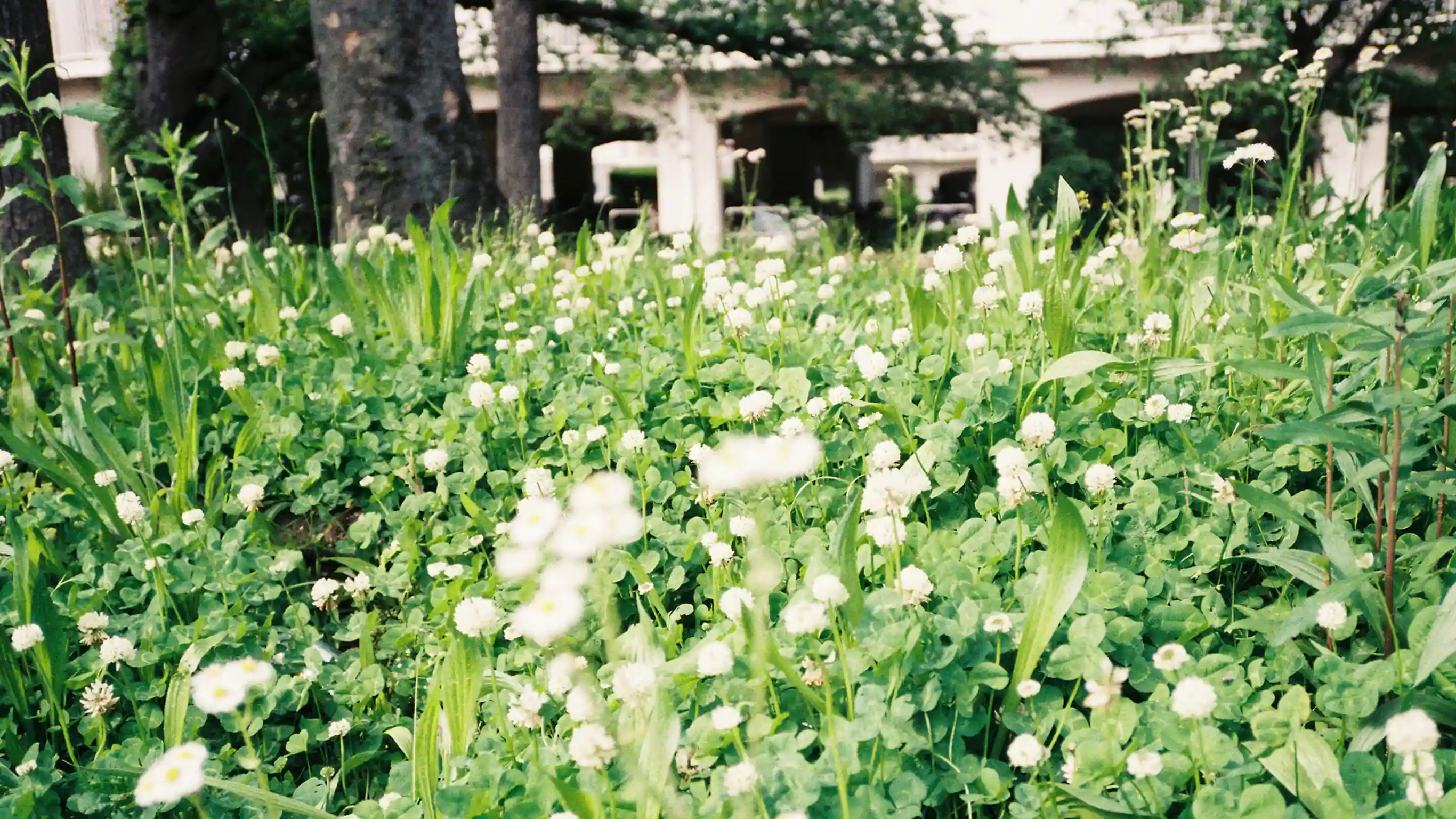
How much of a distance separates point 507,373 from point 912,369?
975 millimetres

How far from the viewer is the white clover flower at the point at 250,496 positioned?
2016 millimetres

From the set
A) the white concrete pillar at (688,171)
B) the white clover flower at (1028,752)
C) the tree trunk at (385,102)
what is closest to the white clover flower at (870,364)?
the white clover flower at (1028,752)

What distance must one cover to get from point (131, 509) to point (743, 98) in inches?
736

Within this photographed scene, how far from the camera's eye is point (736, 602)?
1.38 meters

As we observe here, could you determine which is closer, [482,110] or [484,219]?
[484,219]

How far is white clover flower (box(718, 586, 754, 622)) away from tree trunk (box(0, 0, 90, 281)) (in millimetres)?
2931

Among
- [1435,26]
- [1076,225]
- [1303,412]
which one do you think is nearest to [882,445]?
[1303,412]

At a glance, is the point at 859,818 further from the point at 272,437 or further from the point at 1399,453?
the point at 272,437

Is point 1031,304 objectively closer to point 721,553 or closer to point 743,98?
point 721,553

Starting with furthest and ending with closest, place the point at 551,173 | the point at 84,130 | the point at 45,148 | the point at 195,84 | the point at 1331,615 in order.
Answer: the point at 551,173
the point at 84,130
the point at 195,84
the point at 45,148
the point at 1331,615

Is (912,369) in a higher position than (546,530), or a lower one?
lower

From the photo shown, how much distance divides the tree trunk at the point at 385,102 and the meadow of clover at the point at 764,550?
1.98m

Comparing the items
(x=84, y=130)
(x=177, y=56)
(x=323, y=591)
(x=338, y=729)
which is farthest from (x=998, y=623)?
(x=84, y=130)

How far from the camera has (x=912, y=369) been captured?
2.19m
